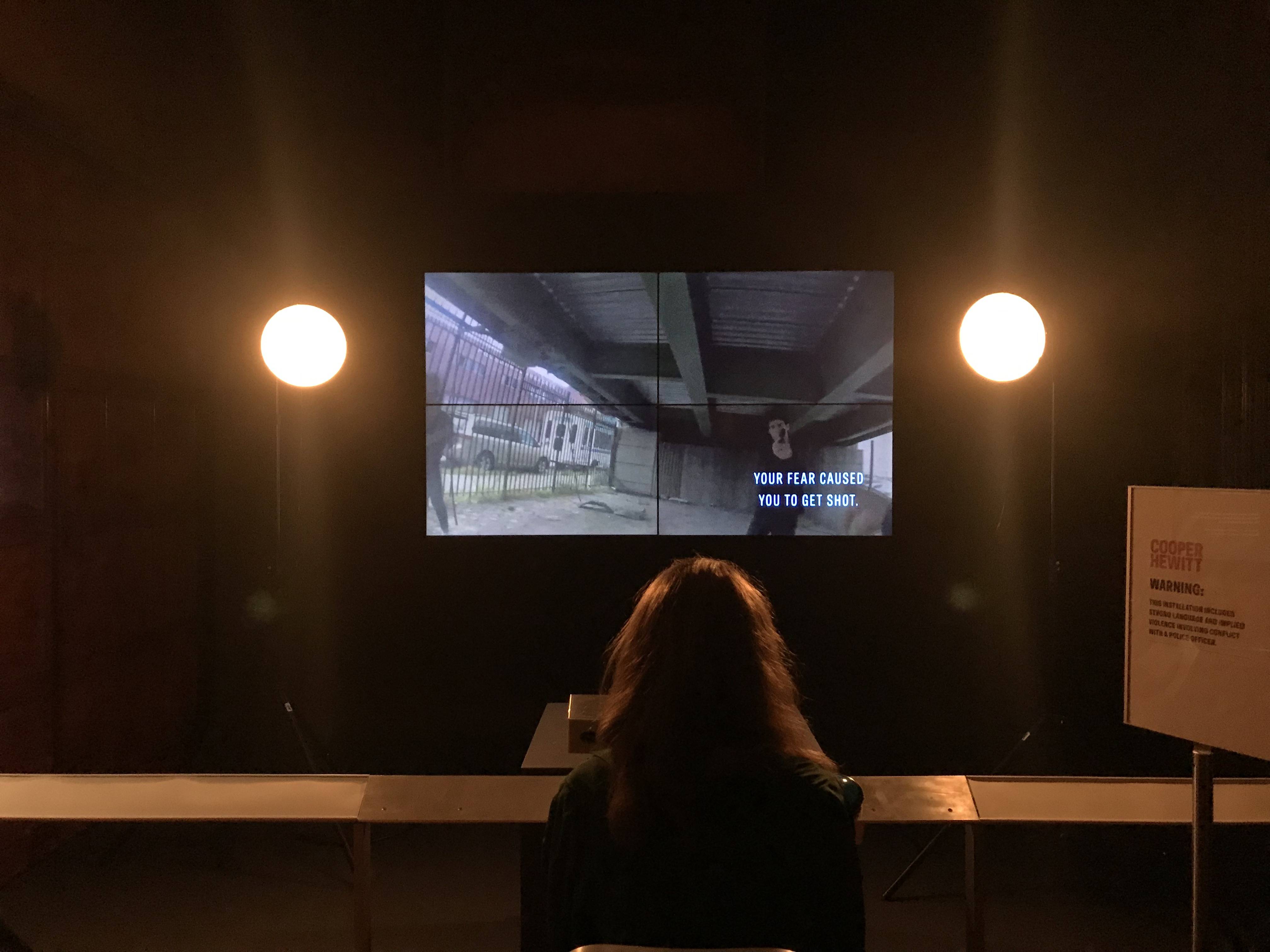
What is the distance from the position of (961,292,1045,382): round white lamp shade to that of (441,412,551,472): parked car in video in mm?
1947

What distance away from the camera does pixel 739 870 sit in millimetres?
1254

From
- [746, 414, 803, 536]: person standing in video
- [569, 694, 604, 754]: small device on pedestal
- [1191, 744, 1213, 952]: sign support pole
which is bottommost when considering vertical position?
[1191, 744, 1213, 952]: sign support pole

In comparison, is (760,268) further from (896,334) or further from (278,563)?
(278,563)

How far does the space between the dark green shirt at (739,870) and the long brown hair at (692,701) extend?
3 centimetres

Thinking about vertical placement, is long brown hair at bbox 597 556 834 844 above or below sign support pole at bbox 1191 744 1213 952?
above

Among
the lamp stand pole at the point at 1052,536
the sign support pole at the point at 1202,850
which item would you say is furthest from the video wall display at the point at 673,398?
the sign support pole at the point at 1202,850

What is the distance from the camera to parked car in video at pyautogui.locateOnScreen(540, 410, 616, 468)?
164 inches

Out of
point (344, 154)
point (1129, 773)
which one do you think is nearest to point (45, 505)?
point (344, 154)

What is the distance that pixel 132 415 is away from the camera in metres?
3.94

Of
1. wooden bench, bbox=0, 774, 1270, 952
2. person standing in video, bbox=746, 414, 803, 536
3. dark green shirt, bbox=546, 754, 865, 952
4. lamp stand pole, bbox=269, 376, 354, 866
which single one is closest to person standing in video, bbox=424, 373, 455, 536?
lamp stand pole, bbox=269, 376, 354, 866

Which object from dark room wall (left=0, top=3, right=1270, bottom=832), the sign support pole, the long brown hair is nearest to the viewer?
the long brown hair

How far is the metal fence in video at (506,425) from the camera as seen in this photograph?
4.16 metres

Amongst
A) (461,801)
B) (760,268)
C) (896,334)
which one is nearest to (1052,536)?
(896,334)

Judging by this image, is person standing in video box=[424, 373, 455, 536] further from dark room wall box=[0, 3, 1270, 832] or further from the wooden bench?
the wooden bench
